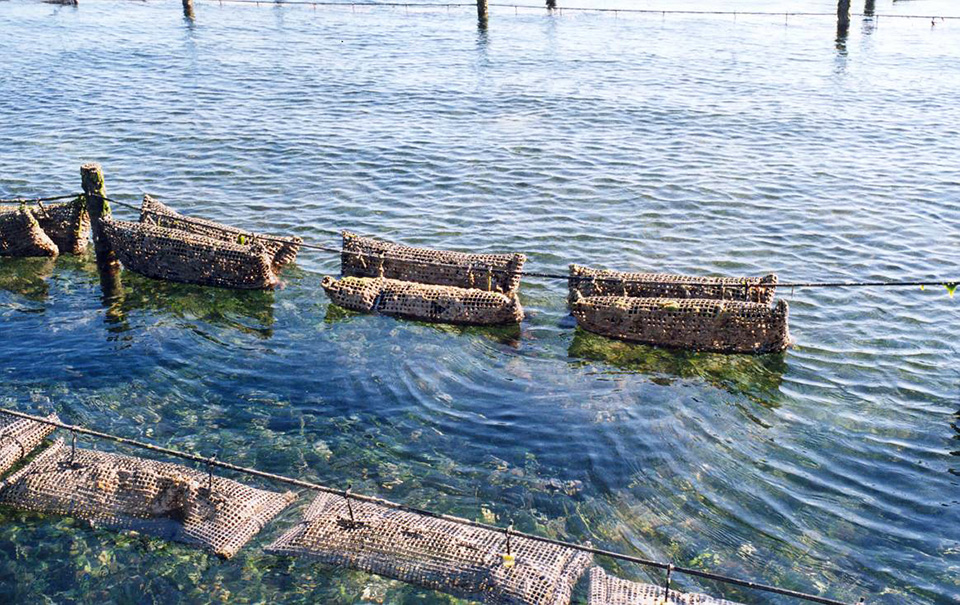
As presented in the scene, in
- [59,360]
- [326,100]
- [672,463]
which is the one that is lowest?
[672,463]

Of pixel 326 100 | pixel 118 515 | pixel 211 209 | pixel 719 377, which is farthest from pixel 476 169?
pixel 118 515

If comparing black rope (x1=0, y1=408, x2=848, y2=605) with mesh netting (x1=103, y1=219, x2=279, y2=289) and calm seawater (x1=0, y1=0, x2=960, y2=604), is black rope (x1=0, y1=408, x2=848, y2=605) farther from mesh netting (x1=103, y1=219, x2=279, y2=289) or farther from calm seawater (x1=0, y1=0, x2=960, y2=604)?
mesh netting (x1=103, y1=219, x2=279, y2=289)

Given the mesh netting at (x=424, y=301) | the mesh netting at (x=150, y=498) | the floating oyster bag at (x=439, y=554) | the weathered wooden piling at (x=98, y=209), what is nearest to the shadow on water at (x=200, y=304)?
the weathered wooden piling at (x=98, y=209)

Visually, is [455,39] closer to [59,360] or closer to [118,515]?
[59,360]

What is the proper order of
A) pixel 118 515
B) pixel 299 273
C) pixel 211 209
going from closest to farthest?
pixel 118 515 → pixel 299 273 → pixel 211 209

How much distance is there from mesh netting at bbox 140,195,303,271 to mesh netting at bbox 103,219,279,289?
1.49 ft

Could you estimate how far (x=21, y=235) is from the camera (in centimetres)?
1886

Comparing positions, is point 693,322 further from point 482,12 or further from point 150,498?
point 482,12

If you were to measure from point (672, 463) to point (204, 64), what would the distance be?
34152mm

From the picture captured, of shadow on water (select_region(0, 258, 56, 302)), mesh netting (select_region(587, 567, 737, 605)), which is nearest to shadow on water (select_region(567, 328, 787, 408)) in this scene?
mesh netting (select_region(587, 567, 737, 605))

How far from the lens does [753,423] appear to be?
13.7 m

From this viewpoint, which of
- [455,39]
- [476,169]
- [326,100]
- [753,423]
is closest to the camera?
[753,423]

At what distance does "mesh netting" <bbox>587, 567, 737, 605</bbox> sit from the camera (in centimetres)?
915

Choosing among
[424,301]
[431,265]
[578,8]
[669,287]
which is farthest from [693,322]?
[578,8]
